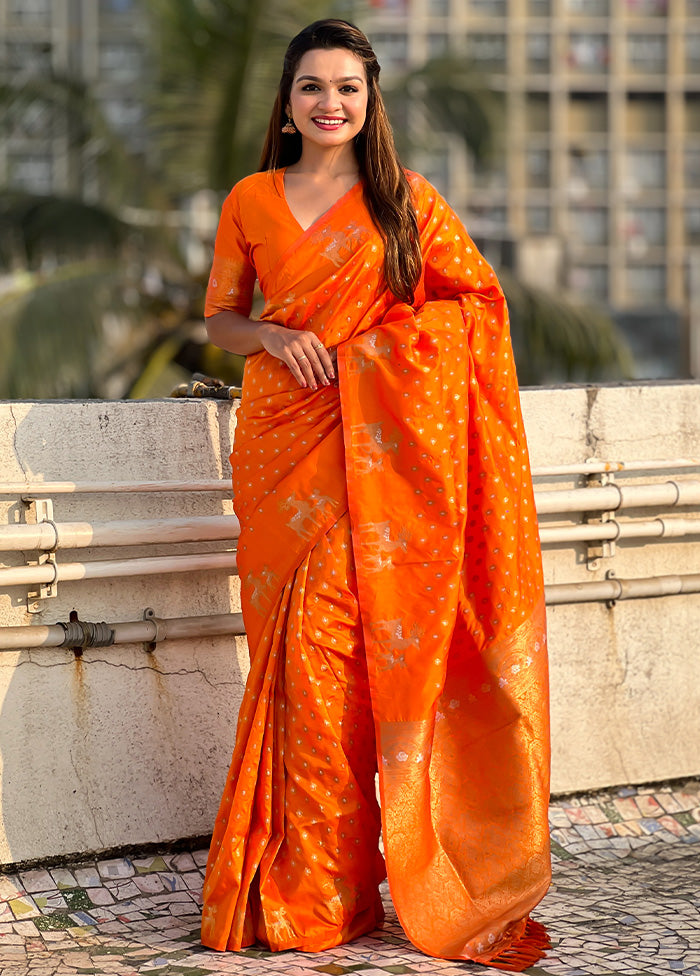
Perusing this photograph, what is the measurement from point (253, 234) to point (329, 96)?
0.30 meters

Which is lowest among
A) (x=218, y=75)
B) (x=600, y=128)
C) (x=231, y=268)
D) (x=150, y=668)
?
(x=150, y=668)

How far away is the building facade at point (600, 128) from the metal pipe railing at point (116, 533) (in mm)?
39680

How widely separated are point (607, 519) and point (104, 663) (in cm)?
127

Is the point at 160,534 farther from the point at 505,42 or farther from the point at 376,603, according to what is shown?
the point at 505,42

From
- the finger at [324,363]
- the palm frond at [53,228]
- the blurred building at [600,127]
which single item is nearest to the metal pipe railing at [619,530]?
the finger at [324,363]

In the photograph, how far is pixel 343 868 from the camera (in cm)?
273

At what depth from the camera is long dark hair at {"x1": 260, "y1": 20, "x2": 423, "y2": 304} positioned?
9.02ft

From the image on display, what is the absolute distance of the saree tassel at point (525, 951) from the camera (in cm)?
268

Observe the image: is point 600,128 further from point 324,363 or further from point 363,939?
point 363,939

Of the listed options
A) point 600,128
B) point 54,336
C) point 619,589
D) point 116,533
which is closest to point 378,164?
point 116,533

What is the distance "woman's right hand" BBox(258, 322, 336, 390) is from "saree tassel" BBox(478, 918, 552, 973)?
1114 millimetres

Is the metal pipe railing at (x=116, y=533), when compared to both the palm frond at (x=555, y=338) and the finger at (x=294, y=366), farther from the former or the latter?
the palm frond at (x=555, y=338)

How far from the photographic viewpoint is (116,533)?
301 cm

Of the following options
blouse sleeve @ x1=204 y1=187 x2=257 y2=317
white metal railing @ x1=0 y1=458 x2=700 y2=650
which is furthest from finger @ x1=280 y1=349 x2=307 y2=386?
white metal railing @ x1=0 y1=458 x2=700 y2=650
